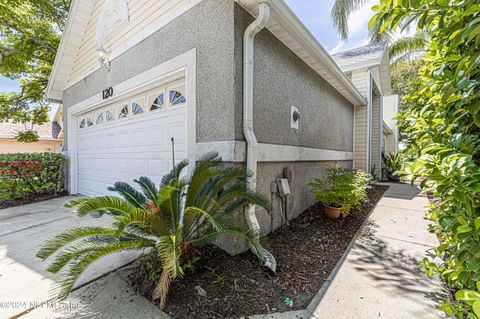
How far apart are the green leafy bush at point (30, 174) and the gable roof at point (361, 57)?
1094cm

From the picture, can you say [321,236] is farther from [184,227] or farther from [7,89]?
[7,89]

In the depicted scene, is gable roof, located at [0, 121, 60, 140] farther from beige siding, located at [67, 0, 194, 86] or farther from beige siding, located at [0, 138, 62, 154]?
beige siding, located at [67, 0, 194, 86]

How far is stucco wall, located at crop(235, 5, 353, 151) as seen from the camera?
2898mm

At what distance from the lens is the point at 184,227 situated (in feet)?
7.47

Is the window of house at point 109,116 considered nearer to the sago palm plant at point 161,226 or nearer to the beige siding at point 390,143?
the sago palm plant at point 161,226

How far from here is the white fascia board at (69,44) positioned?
603 cm

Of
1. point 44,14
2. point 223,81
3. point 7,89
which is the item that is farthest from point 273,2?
point 7,89

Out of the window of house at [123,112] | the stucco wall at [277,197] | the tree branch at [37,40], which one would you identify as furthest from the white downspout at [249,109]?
the tree branch at [37,40]

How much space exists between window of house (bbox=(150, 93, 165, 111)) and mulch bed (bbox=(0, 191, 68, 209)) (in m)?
5.24

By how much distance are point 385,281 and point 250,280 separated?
155 centimetres

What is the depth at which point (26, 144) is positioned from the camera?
1485cm

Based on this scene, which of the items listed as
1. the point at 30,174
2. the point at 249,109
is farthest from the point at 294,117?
the point at 30,174

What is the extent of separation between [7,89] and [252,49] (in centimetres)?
1414

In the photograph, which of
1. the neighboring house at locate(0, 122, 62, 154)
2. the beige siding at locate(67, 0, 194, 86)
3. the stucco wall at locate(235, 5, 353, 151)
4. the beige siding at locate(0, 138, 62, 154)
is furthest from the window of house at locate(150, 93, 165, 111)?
the beige siding at locate(0, 138, 62, 154)
